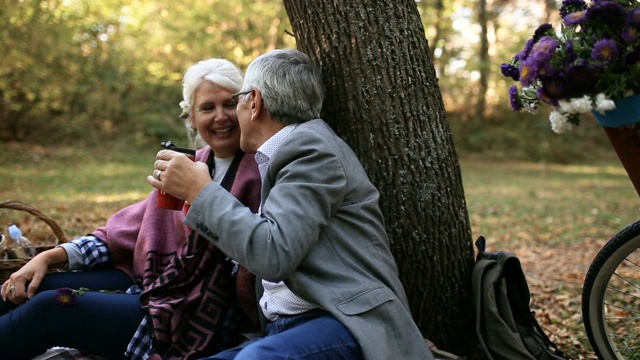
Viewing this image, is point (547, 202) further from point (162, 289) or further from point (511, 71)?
point (162, 289)

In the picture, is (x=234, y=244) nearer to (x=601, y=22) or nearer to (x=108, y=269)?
(x=108, y=269)

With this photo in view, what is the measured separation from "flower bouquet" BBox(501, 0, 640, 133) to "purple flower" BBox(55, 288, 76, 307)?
6.27ft

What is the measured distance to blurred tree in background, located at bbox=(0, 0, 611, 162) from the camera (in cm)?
1397

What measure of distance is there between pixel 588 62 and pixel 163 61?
16.6 metres

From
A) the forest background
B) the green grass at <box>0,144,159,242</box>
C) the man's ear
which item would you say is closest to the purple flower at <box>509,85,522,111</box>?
the man's ear

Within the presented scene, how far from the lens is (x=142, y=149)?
16.5 meters

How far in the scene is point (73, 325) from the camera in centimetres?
255

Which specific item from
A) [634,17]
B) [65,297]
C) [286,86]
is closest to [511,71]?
[634,17]

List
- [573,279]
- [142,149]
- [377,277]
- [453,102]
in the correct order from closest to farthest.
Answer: [377,277]
[573,279]
[142,149]
[453,102]

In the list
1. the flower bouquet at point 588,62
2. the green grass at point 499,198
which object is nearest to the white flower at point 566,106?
the flower bouquet at point 588,62

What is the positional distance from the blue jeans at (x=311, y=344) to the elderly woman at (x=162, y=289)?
19.0 inches

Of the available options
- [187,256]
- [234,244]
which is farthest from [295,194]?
[187,256]

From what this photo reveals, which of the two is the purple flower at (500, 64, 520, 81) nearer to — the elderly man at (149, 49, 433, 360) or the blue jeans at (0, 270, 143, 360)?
the elderly man at (149, 49, 433, 360)

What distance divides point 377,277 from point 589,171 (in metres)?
16.3
